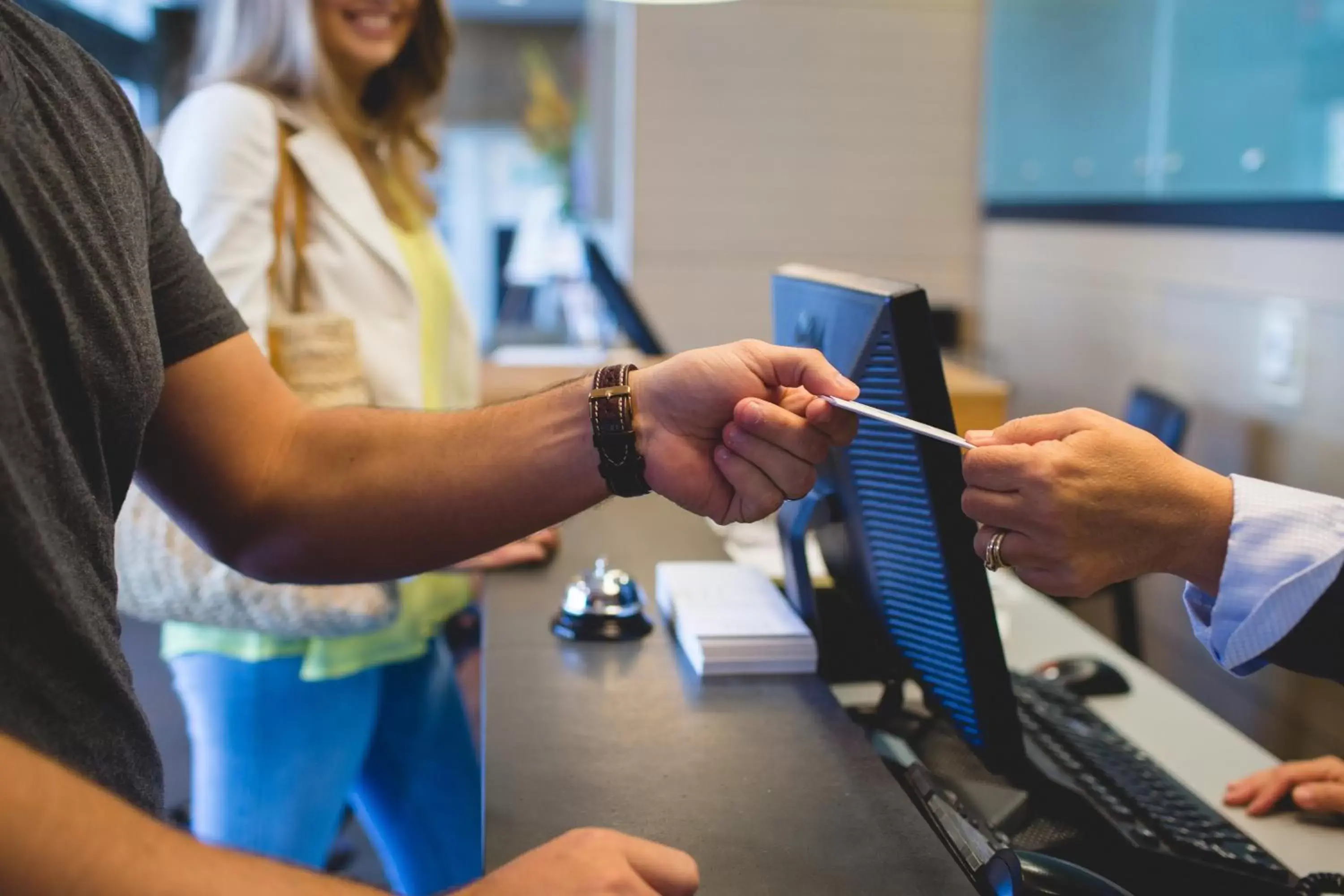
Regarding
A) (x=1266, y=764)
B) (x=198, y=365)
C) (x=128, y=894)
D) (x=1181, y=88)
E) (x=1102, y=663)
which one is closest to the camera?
(x=128, y=894)

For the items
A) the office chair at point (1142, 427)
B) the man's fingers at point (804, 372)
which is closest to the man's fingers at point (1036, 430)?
the man's fingers at point (804, 372)

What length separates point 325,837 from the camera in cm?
156

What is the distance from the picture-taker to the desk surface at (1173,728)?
110cm

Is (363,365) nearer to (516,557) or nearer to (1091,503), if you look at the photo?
(516,557)

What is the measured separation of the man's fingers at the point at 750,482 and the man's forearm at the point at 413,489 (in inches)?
4.4

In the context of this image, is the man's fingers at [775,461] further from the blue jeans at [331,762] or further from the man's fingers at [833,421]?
the blue jeans at [331,762]

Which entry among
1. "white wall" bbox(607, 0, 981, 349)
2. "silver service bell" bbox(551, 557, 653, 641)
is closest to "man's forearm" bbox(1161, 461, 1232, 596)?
"silver service bell" bbox(551, 557, 653, 641)

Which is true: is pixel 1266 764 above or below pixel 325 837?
above

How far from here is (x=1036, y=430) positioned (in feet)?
2.89

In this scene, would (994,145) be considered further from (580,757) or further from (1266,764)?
(580,757)

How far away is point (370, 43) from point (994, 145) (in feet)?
7.14

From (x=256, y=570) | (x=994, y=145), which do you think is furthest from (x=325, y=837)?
(x=994, y=145)

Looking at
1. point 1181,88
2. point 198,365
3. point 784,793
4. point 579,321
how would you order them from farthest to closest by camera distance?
point 579,321 → point 1181,88 → point 198,365 → point 784,793

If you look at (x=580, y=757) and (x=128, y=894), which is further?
(x=580, y=757)
